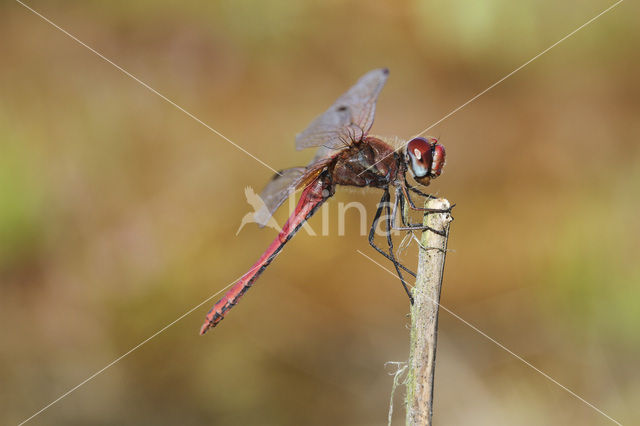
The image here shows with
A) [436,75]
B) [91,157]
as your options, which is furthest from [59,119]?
[436,75]

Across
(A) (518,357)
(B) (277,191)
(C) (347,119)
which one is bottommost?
(B) (277,191)

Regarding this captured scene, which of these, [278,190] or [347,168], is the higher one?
[347,168]

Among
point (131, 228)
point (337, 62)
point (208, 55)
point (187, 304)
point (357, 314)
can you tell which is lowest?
point (187, 304)

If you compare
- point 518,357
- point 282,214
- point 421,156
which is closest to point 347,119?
point 421,156

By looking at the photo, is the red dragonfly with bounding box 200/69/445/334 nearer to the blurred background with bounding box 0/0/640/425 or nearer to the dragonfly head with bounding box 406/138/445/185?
the dragonfly head with bounding box 406/138/445/185

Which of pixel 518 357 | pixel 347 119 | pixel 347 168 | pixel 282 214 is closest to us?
pixel 347 119

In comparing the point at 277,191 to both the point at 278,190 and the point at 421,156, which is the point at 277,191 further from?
the point at 421,156

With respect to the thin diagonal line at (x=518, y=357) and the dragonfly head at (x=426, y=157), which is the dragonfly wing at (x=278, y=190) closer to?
the dragonfly head at (x=426, y=157)

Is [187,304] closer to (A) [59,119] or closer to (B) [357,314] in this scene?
(B) [357,314]
